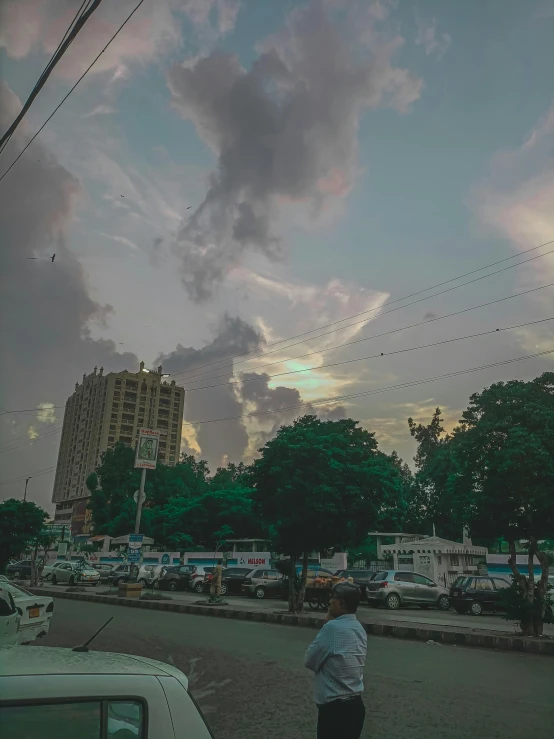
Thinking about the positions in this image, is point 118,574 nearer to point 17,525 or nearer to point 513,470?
point 17,525

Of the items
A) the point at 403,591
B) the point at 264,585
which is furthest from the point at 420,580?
the point at 264,585

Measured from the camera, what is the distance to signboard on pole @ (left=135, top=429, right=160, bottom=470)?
96.1 ft

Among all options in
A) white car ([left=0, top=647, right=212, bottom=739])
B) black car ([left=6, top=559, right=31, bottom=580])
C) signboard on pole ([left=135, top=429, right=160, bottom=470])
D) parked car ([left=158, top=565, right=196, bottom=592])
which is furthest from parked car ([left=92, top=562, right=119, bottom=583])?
white car ([left=0, top=647, right=212, bottom=739])

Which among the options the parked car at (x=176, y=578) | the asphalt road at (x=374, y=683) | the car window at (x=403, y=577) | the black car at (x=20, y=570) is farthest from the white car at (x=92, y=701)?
the black car at (x=20, y=570)

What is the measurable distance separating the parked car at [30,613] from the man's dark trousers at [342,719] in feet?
27.5

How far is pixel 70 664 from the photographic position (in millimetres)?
2443

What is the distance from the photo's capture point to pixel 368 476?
800 inches

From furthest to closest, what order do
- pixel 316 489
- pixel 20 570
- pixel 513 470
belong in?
pixel 20 570 → pixel 316 489 → pixel 513 470

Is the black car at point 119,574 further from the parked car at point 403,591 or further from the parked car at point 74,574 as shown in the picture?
the parked car at point 403,591

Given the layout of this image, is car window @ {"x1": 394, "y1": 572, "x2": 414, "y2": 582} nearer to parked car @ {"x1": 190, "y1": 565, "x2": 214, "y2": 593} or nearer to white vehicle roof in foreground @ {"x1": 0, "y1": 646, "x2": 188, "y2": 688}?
parked car @ {"x1": 190, "y1": 565, "x2": 214, "y2": 593}

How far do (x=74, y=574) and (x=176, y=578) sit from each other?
291 inches

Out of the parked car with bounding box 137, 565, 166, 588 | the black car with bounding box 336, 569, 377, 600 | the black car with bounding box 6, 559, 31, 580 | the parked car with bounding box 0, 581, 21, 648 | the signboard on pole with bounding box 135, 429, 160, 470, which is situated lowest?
the black car with bounding box 6, 559, 31, 580

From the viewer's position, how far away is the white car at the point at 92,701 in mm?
2078

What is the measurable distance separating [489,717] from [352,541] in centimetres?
1472
